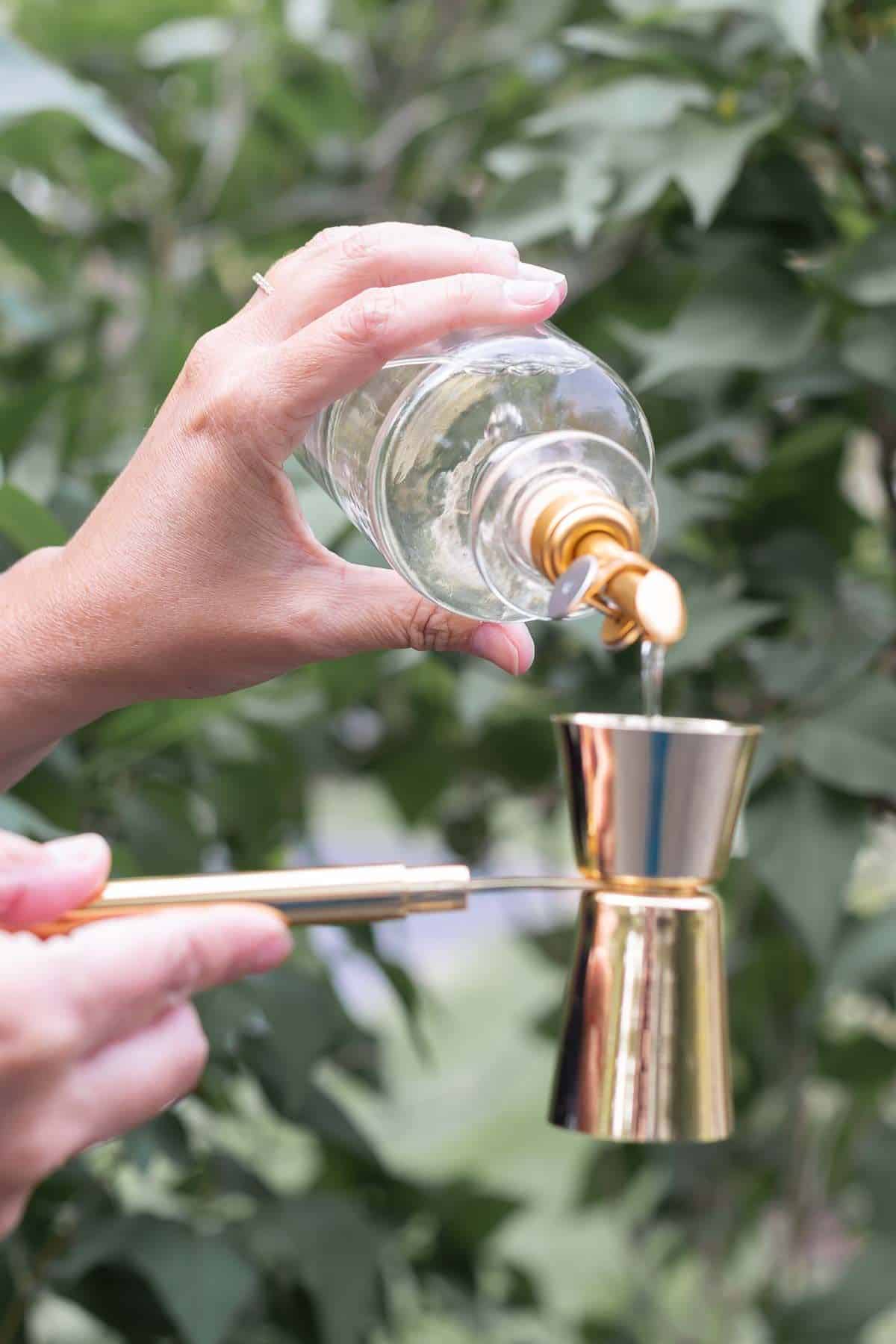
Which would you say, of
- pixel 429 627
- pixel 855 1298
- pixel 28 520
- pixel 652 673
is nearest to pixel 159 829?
pixel 28 520

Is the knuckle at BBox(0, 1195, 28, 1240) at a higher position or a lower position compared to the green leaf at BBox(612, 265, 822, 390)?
lower

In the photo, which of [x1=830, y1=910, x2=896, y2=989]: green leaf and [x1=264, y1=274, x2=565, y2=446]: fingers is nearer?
[x1=264, y1=274, x2=565, y2=446]: fingers

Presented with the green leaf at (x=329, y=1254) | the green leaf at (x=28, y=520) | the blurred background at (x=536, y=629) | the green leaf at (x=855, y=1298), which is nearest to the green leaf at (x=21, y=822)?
the blurred background at (x=536, y=629)

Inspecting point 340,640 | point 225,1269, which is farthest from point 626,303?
point 225,1269

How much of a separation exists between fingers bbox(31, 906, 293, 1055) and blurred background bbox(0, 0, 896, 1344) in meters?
0.23

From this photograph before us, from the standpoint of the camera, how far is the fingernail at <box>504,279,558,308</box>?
0.38 metres

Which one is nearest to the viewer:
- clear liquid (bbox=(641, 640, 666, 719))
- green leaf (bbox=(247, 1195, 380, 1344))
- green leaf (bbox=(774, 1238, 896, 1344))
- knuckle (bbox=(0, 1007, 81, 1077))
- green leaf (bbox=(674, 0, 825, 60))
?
knuckle (bbox=(0, 1007, 81, 1077))

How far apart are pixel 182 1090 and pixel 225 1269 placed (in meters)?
0.41

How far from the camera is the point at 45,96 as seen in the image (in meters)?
0.67

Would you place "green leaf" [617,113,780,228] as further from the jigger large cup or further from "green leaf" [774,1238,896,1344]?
"green leaf" [774,1238,896,1344]

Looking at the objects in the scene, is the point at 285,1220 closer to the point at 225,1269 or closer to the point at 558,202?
the point at 225,1269

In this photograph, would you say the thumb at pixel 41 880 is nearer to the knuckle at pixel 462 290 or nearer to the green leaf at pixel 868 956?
the knuckle at pixel 462 290

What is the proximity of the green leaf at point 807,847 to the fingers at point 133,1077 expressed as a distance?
0.42 m

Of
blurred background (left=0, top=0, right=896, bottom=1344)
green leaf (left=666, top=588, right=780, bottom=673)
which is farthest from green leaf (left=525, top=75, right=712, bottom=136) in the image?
green leaf (left=666, top=588, right=780, bottom=673)
